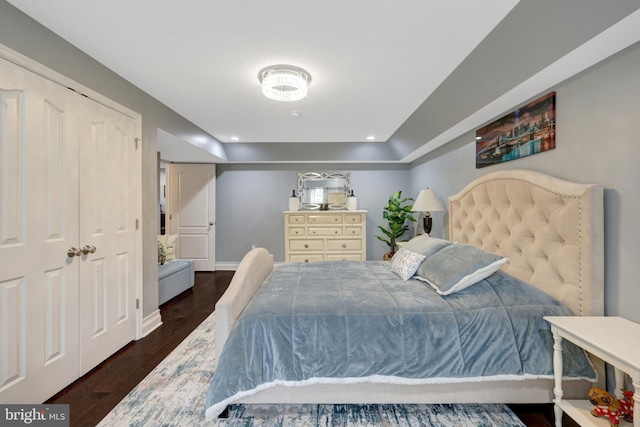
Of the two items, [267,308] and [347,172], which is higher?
[347,172]

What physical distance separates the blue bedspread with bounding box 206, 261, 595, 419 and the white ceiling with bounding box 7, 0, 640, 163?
1.46 meters

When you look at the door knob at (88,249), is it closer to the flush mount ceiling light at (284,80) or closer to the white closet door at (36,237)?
the white closet door at (36,237)

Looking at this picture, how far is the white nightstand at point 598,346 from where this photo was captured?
112 centimetres

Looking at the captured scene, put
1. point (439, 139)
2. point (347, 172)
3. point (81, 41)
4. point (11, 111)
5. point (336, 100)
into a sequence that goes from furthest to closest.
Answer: point (347, 172)
point (439, 139)
point (336, 100)
point (81, 41)
point (11, 111)

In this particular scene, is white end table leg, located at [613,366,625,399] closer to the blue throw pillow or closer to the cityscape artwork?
the blue throw pillow

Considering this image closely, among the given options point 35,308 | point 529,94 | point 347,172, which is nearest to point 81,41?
point 35,308

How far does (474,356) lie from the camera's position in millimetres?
1608

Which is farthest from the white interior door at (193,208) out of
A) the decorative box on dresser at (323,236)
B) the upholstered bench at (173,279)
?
the decorative box on dresser at (323,236)

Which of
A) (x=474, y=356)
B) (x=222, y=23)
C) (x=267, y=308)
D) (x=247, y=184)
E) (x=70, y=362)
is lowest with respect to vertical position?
(x=70, y=362)

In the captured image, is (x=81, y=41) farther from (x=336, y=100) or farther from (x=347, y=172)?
(x=347, y=172)

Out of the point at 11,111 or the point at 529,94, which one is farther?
the point at 529,94

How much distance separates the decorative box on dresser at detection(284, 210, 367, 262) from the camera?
4781 millimetres

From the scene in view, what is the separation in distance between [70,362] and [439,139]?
13.0 ft

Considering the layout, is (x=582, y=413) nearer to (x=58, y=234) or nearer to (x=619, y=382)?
(x=619, y=382)
